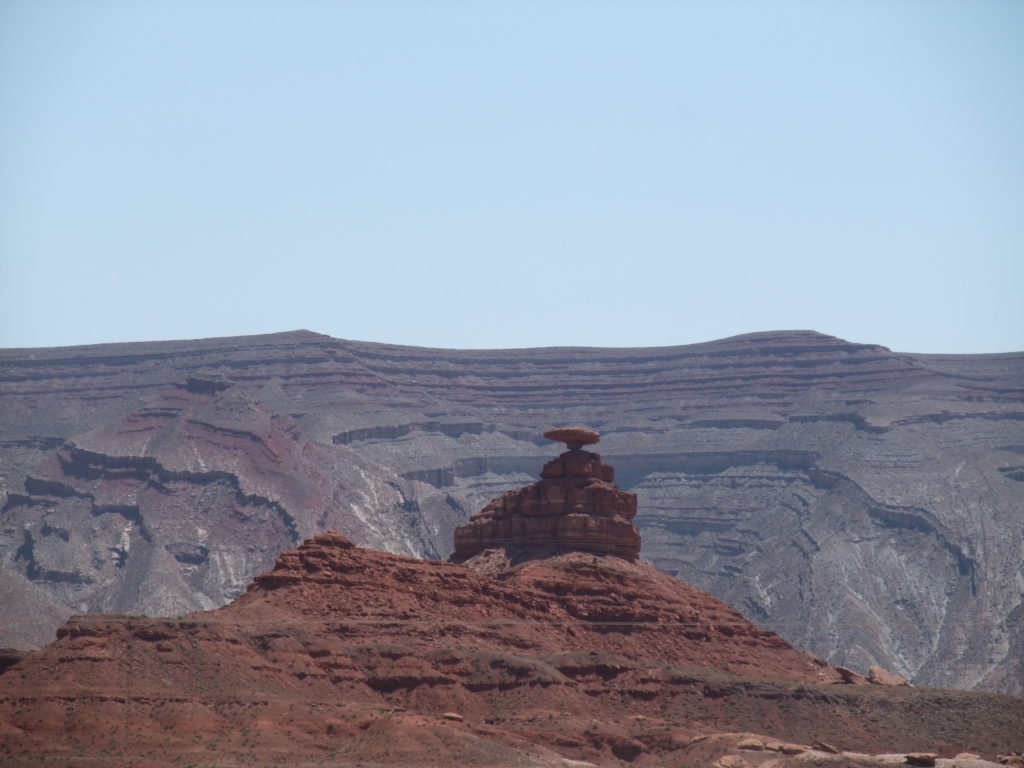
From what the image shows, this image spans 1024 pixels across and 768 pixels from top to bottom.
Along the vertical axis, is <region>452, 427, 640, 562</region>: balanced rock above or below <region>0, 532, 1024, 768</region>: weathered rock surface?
above

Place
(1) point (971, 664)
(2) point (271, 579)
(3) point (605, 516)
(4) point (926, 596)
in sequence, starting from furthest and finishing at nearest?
1. (4) point (926, 596)
2. (1) point (971, 664)
3. (3) point (605, 516)
4. (2) point (271, 579)

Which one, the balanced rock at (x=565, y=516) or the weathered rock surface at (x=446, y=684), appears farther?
the balanced rock at (x=565, y=516)

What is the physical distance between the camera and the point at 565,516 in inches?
4513

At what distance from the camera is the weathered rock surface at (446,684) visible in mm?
85438

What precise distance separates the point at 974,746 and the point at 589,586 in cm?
1859

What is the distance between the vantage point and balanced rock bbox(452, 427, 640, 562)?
11406cm

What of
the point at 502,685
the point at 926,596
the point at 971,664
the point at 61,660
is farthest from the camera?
the point at 926,596

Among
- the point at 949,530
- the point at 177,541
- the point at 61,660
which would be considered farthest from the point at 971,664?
the point at 61,660

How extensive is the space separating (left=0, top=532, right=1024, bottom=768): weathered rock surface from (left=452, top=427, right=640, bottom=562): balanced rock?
2.05 metres

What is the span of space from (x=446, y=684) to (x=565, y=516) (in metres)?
21.4

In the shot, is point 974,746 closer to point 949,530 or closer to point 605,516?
point 605,516

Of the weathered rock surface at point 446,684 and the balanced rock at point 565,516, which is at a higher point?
the balanced rock at point 565,516

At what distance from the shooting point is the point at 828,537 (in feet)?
650

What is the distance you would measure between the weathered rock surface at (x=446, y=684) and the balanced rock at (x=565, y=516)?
2.05 metres
